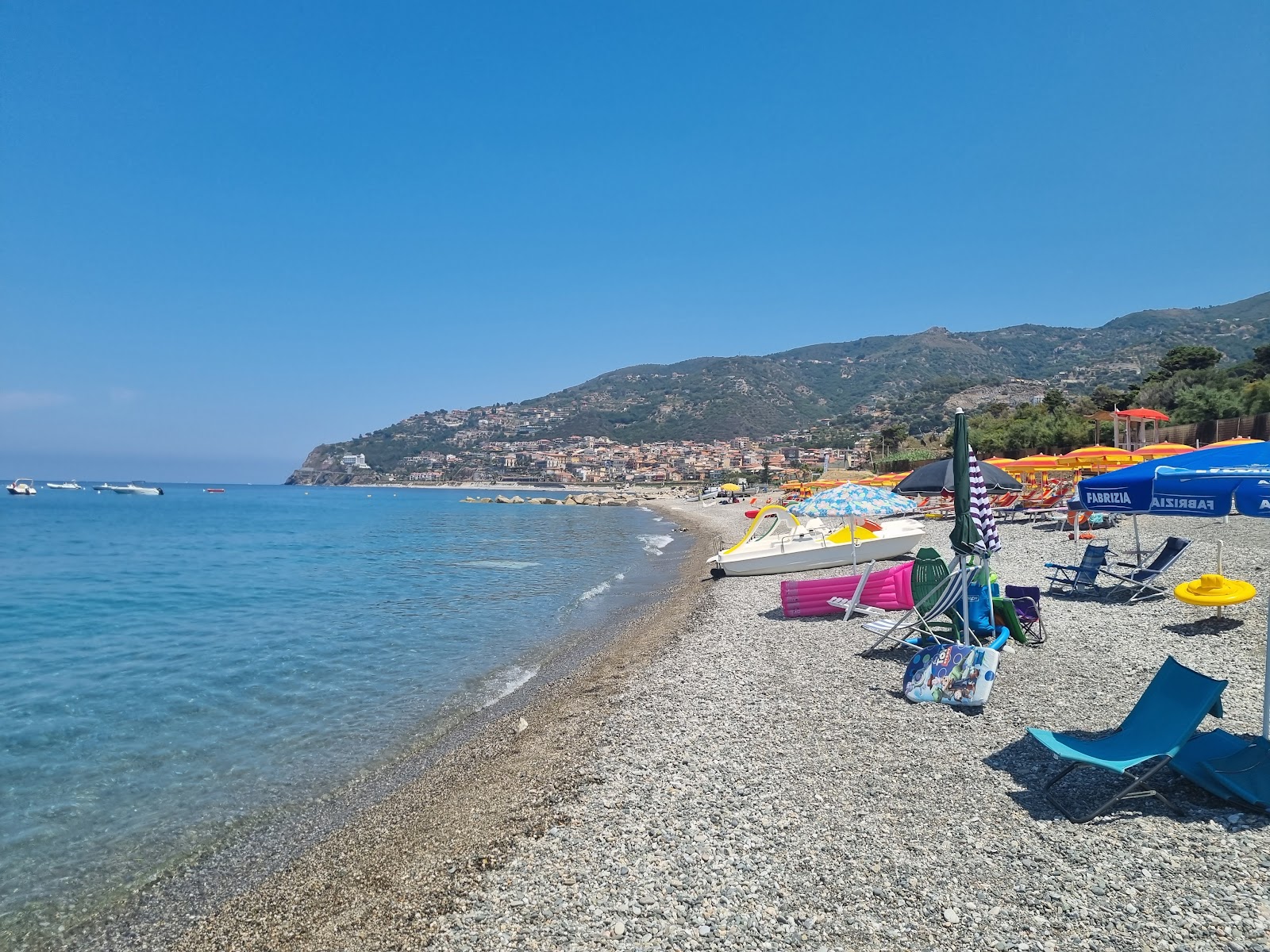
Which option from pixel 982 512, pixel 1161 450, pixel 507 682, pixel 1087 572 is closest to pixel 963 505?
pixel 982 512

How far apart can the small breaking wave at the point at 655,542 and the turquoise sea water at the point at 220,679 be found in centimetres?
202

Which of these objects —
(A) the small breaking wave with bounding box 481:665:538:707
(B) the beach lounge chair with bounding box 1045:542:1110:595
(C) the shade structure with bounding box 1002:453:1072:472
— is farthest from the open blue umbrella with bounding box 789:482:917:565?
(C) the shade structure with bounding box 1002:453:1072:472

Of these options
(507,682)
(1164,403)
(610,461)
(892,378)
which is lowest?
(507,682)

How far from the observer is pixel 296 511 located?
2857 inches

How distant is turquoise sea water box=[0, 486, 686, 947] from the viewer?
19.4 feet

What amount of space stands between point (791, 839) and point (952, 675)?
283 cm

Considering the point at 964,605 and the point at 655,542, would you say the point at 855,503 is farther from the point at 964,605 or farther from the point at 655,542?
the point at 655,542

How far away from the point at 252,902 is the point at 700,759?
10.2 feet

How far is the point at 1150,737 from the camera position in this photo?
4352 mm

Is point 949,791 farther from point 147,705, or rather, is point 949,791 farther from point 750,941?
point 147,705

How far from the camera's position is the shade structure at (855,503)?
1044cm

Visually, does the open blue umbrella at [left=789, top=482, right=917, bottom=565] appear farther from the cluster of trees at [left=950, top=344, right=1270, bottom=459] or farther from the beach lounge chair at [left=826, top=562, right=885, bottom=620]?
the cluster of trees at [left=950, top=344, right=1270, bottom=459]

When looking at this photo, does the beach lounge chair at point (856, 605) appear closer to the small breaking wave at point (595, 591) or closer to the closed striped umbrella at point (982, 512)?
the closed striped umbrella at point (982, 512)

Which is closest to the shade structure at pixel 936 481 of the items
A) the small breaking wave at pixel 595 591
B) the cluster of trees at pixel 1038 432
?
the small breaking wave at pixel 595 591
